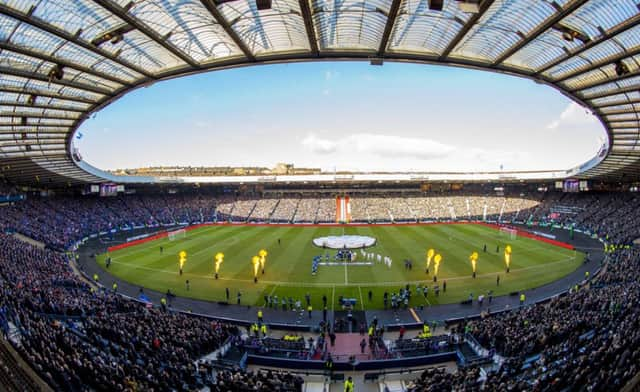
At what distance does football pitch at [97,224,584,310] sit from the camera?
2867cm

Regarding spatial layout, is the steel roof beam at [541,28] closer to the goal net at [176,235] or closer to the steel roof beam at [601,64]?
the steel roof beam at [601,64]

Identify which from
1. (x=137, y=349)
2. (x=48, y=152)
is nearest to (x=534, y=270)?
(x=137, y=349)

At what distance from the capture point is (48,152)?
1601 inches

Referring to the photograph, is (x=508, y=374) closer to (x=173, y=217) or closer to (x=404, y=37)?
(x=404, y=37)

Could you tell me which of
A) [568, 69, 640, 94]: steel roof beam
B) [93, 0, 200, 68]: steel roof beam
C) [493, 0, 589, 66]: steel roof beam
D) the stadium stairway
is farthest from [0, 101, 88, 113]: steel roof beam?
[568, 69, 640, 94]: steel roof beam

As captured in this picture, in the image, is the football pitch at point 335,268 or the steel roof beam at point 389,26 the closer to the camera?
the steel roof beam at point 389,26

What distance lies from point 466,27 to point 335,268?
25725mm

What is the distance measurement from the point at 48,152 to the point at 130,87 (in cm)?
2492

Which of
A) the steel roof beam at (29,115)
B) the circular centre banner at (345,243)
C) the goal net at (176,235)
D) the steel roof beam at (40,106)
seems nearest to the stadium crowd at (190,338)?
the steel roof beam at (29,115)

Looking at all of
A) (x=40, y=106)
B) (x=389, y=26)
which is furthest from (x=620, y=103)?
(x=40, y=106)

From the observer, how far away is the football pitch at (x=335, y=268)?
2867 centimetres

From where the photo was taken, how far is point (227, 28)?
48.4ft

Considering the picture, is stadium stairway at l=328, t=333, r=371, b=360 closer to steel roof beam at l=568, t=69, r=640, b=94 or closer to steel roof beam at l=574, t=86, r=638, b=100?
steel roof beam at l=568, t=69, r=640, b=94

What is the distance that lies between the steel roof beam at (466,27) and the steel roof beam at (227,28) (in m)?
9.54
